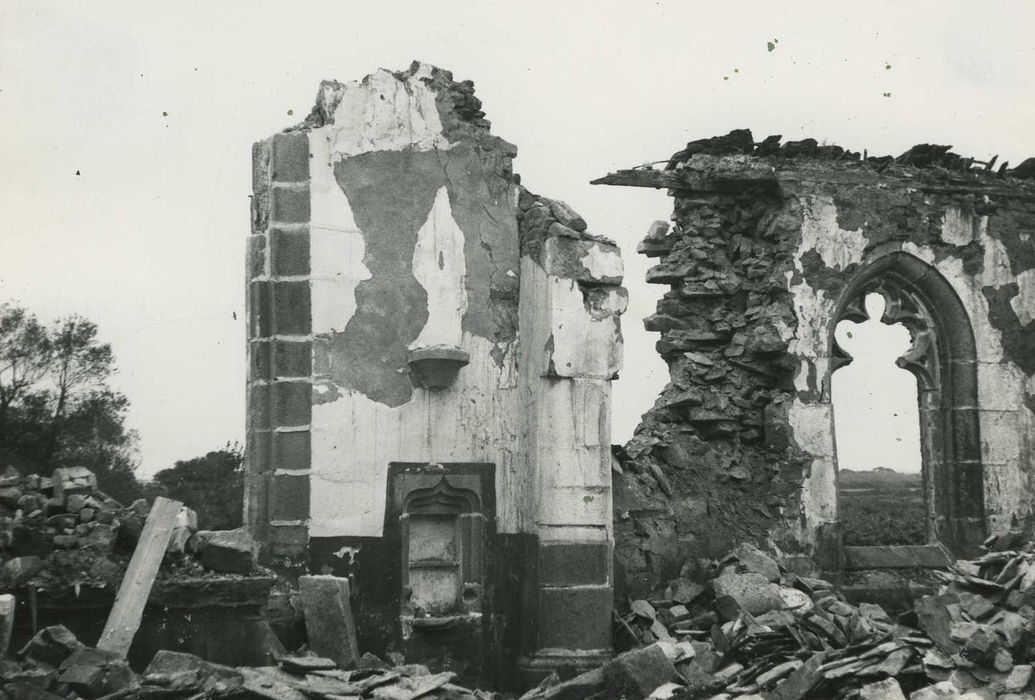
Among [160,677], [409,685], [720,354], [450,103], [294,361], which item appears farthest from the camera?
[720,354]

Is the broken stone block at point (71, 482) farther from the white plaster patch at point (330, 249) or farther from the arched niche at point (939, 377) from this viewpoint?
the arched niche at point (939, 377)

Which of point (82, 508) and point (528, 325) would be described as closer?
point (82, 508)

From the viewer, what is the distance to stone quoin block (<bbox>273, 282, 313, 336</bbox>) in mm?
10188

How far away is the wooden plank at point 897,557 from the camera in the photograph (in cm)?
1240

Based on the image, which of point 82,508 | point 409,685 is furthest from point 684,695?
point 82,508

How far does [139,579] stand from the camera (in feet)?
29.1

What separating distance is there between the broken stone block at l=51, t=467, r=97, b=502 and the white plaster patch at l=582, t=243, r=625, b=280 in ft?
13.7

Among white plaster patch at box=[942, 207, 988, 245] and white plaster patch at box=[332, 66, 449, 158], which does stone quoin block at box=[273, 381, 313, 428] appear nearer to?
white plaster patch at box=[332, 66, 449, 158]

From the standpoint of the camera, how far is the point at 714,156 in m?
12.8

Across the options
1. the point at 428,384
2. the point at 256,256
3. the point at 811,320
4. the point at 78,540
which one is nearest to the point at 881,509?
the point at 811,320

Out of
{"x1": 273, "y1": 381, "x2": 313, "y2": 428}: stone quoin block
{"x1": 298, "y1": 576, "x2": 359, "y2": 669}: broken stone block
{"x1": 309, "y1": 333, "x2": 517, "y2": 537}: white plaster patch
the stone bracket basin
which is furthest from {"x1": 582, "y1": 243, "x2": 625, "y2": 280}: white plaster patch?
{"x1": 298, "y1": 576, "x2": 359, "y2": 669}: broken stone block

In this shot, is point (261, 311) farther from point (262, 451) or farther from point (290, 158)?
point (290, 158)

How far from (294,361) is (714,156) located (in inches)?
194

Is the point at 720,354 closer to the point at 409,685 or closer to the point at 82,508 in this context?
the point at 409,685
